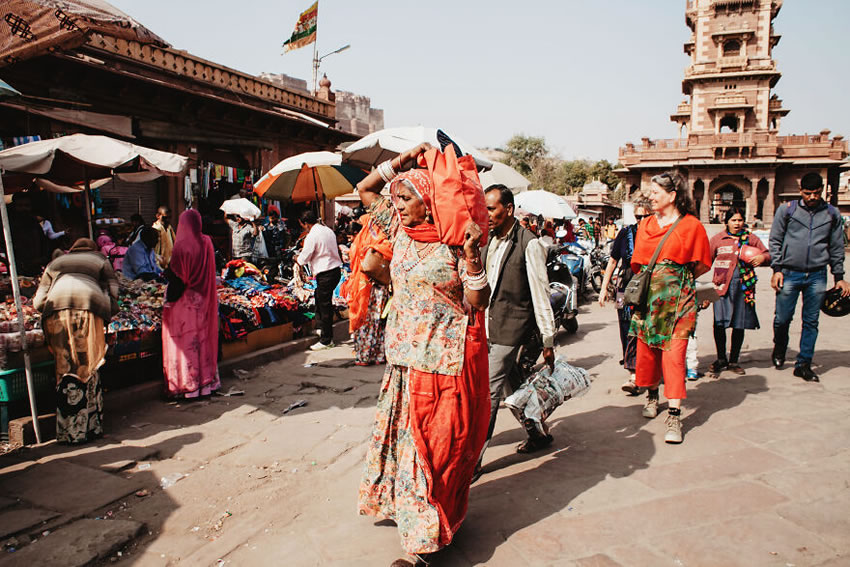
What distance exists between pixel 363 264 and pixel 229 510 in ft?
5.70

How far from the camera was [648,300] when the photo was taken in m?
4.43

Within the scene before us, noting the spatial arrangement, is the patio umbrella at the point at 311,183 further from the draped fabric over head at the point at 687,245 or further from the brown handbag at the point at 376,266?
the brown handbag at the point at 376,266

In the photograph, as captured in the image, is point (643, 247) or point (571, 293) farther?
point (571, 293)

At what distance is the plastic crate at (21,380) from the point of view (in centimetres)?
439

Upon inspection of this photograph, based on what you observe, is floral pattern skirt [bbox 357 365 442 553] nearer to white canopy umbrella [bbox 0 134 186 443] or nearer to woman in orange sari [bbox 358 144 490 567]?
woman in orange sari [bbox 358 144 490 567]

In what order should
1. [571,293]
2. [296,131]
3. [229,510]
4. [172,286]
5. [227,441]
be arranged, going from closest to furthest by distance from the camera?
[229,510]
[227,441]
[172,286]
[571,293]
[296,131]

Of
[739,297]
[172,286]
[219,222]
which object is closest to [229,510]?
[172,286]

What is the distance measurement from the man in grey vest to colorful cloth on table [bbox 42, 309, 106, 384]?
3.18 meters

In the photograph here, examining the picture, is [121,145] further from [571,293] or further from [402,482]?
[571,293]

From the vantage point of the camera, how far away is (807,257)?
554cm

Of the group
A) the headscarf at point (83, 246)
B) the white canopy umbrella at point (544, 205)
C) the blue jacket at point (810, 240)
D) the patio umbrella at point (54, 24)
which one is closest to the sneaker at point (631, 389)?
the blue jacket at point (810, 240)

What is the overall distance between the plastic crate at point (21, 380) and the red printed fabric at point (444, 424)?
373cm

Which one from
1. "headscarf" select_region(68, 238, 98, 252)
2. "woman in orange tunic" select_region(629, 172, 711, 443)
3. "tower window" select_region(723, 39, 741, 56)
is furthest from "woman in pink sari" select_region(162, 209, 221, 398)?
"tower window" select_region(723, 39, 741, 56)

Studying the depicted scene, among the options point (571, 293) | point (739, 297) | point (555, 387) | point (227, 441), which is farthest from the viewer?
point (571, 293)
